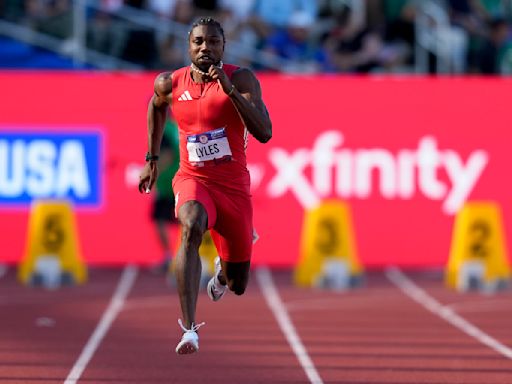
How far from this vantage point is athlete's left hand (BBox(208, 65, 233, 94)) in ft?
23.5

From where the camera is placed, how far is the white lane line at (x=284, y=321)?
28.9ft

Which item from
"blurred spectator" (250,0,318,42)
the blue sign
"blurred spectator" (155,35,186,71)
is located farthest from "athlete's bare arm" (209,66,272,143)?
"blurred spectator" (250,0,318,42)

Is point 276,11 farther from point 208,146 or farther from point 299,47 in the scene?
point 208,146

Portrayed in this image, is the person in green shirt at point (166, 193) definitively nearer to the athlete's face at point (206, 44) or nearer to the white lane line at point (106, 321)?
the white lane line at point (106, 321)

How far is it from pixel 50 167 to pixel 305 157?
3.08m

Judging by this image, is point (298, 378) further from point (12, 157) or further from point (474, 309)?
point (12, 157)

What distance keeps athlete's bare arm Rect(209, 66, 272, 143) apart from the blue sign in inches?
368

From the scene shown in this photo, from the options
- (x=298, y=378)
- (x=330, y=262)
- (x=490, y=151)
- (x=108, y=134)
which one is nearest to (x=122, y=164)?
(x=108, y=134)

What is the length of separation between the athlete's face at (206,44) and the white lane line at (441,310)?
336cm

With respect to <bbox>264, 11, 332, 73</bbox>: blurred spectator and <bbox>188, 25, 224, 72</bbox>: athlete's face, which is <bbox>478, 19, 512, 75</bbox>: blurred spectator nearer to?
<bbox>264, 11, 332, 73</bbox>: blurred spectator

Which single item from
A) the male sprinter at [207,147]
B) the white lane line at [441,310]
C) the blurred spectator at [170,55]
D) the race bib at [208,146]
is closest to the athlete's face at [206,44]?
the male sprinter at [207,147]

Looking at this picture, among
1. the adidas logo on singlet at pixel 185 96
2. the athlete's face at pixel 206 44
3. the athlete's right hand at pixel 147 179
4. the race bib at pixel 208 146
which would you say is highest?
the athlete's face at pixel 206 44

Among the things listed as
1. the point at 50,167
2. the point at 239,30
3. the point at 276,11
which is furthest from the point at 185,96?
the point at 276,11

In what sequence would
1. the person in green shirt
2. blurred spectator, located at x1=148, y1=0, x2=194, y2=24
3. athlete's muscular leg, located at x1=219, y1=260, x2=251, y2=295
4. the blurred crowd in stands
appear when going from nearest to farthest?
athlete's muscular leg, located at x1=219, y1=260, x2=251, y2=295, the person in green shirt, the blurred crowd in stands, blurred spectator, located at x1=148, y1=0, x2=194, y2=24
